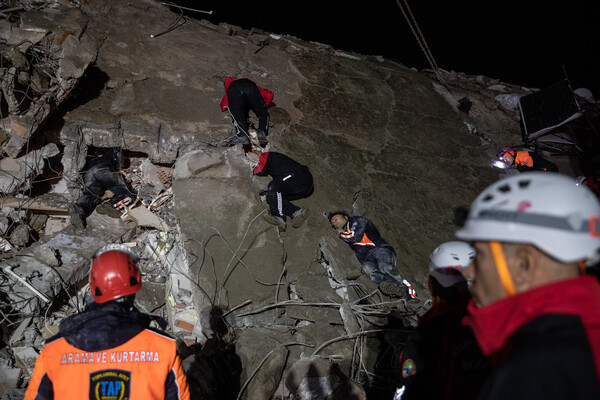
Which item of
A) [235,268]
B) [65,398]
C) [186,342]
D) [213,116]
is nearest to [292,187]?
[235,268]

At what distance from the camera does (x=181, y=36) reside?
20.7 ft

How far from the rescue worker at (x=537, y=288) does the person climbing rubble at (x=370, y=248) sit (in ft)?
9.30

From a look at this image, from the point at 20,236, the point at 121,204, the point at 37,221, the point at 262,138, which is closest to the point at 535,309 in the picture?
the point at 262,138

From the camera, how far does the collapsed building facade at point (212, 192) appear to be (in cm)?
343

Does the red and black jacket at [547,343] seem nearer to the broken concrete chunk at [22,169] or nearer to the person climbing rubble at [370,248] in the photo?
the person climbing rubble at [370,248]

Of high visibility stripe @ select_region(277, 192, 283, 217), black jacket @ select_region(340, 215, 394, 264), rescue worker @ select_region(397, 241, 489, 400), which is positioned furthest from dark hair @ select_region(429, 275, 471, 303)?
high visibility stripe @ select_region(277, 192, 283, 217)

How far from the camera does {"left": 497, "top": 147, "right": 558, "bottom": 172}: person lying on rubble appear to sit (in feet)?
20.1

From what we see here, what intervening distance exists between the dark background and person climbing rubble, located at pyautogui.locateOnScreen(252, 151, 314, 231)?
7.81 meters

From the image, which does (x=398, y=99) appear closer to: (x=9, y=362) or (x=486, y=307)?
(x=486, y=307)

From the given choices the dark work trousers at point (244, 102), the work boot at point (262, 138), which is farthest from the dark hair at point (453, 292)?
the dark work trousers at point (244, 102)

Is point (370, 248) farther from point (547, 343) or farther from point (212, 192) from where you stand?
point (547, 343)

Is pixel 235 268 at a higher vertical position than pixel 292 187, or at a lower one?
lower

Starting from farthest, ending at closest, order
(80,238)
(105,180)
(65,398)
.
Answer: (105,180)
(80,238)
(65,398)

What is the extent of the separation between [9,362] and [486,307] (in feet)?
14.4
